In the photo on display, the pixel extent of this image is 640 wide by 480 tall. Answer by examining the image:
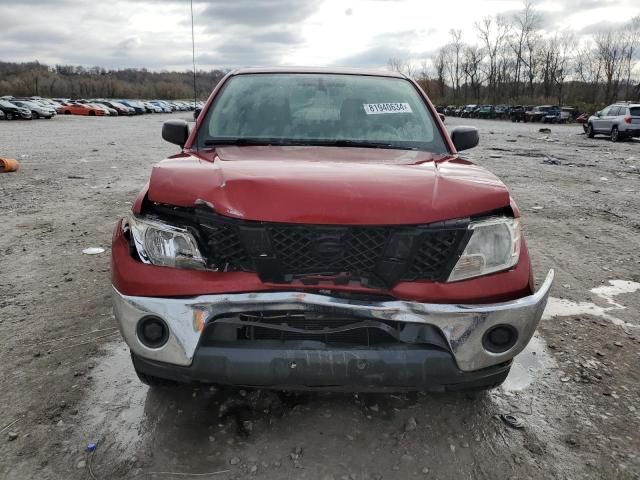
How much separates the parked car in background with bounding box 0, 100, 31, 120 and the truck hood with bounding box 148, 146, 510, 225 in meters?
41.4

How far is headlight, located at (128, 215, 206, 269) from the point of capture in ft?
6.97

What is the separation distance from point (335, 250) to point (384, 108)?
1.66 meters

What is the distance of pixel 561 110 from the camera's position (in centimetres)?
4259

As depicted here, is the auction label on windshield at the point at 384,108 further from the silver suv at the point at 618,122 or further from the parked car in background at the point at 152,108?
the parked car in background at the point at 152,108

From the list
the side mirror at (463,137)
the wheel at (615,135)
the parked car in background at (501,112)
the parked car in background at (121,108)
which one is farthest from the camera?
the parked car in background at (121,108)

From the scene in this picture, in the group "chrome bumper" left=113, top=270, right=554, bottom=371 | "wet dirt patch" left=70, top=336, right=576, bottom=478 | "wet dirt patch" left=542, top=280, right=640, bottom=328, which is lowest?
"wet dirt patch" left=70, top=336, right=576, bottom=478

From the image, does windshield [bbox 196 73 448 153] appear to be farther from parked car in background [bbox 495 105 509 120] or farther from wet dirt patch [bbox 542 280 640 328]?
parked car in background [bbox 495 105 509 120]

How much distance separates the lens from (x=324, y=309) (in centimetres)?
199

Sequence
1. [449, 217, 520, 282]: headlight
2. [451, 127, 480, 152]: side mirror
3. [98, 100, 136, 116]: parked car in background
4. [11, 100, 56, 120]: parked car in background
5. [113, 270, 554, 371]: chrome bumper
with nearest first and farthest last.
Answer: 1. [113, 270, 554, 371]: chrome bumper
2. [449, 217, 520, 282]: headlight
3. [451, 127, 480, 152]: side mirror
4. [11, 100, 56, 120]: parked car in background
5. [98, 100, 136, 116]: parked car in background

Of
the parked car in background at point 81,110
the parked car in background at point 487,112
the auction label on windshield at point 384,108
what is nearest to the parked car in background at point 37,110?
the parked car in background at point 81,110

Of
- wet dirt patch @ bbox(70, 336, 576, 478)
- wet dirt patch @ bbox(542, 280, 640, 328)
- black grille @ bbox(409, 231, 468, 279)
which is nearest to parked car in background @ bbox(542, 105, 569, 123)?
wet dirt patch @ bbox(542, 280, 640, 328)

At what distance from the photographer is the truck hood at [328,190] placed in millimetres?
2012

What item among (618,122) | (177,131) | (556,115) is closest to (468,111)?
(556,115)

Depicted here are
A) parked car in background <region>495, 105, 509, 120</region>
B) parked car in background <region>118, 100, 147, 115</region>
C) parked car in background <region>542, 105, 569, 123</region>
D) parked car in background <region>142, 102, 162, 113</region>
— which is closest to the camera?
parked car in background <region>542, 105, 569, 123</region>
